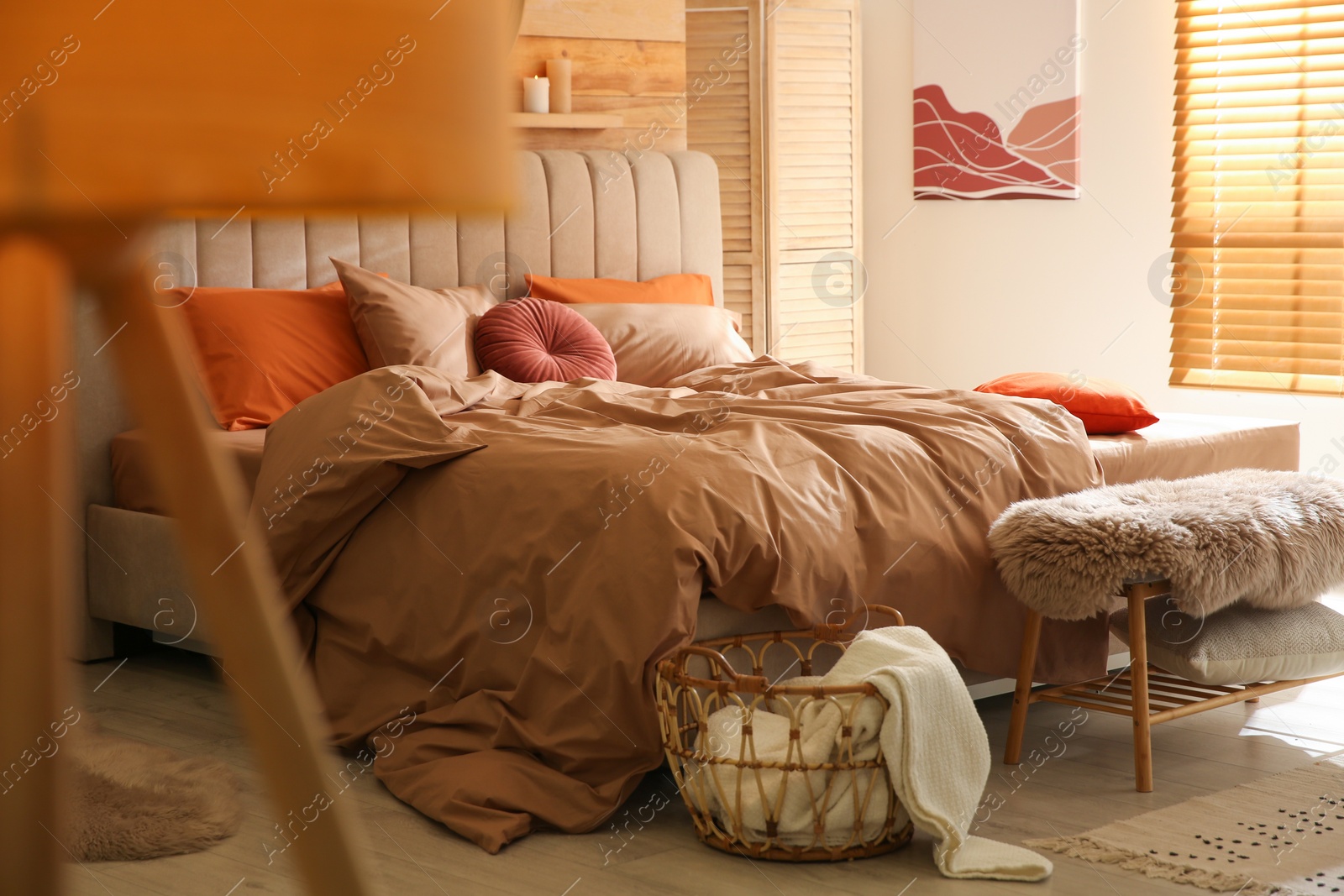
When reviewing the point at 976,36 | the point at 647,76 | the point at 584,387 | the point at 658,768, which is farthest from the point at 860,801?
the point at 976,36

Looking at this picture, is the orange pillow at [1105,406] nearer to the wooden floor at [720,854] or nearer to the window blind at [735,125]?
the wooden floor at [720,854]

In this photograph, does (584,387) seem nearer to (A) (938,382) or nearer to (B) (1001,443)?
(B) (1001,443)

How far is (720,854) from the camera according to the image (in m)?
2.07

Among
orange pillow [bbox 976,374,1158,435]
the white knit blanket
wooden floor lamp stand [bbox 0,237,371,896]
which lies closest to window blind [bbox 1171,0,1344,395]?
orange pillow [bbox 976,374,1158,435]

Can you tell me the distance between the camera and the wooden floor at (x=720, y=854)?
1.93 m

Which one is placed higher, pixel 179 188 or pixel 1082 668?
pixel 179 188

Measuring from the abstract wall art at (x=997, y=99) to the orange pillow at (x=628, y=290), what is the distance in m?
1.37

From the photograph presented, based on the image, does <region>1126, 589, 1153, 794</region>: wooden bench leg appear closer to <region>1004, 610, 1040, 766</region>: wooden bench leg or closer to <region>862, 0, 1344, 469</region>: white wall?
<region>1004, 610, 1040, 766</region>: wooden bench leg

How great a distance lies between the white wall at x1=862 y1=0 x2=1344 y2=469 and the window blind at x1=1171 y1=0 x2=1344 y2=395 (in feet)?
0.28

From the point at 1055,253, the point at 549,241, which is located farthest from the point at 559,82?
the point at 1055,253

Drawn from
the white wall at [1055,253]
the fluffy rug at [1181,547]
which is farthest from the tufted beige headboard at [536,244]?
the fluffy rug at [1181,547]

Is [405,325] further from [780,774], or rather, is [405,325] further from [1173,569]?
[1173,569]

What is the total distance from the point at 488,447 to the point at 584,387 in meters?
0.72

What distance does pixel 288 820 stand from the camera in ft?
0.81
